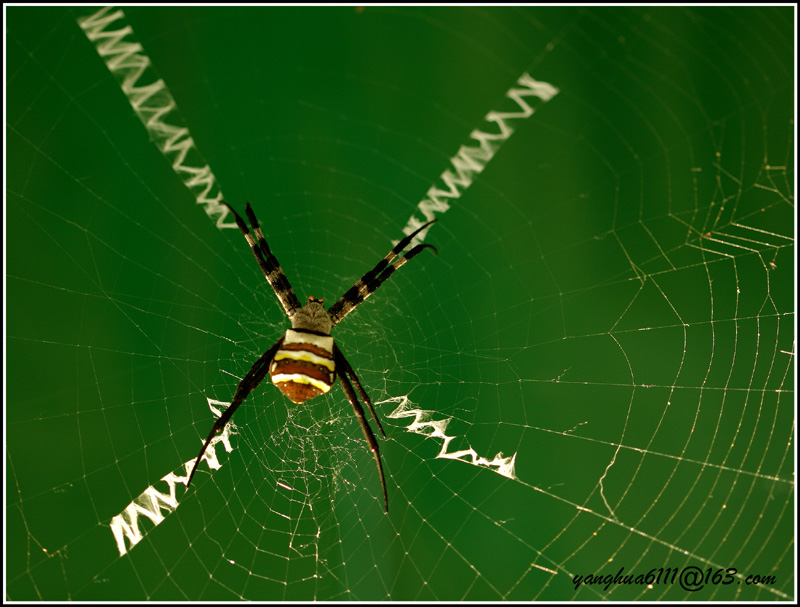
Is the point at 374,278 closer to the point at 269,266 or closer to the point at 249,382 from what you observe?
the point at 269,266

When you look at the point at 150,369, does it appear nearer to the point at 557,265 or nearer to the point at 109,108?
the point at 109,108

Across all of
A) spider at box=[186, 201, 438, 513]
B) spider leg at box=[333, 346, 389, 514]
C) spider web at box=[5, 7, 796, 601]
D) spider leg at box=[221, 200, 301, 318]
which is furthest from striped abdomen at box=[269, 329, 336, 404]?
spider web at box=[5, 7, 796, 601]

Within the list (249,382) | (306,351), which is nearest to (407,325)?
(306,351)

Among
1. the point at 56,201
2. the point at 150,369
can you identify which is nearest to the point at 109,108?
the point at 56,201

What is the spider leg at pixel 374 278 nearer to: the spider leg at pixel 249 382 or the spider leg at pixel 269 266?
the spider leg at pixel 269 266

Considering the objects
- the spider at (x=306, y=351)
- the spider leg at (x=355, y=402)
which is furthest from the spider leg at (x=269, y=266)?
the spider leg at (x=355, y=402)

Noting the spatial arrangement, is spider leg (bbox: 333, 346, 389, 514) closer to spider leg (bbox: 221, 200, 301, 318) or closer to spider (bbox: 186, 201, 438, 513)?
spider (bbox: 186, 201, 438, 513)
